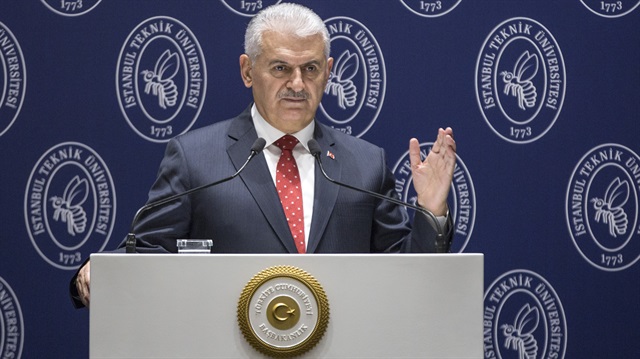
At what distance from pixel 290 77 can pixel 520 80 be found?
1.21m

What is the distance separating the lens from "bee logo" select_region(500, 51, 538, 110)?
3746 mm

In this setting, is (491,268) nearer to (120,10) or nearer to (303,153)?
(303,153)

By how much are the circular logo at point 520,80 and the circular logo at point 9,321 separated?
214 cm

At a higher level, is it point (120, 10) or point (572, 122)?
point (120, 10)

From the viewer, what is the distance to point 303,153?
3.07 metres

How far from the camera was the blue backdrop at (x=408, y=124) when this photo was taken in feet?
11.6

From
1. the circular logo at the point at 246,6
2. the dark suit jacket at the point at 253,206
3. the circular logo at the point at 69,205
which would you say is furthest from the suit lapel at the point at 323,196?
the circular logo at the point at 69,205

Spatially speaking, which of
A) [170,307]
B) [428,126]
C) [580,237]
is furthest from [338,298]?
[580,237]

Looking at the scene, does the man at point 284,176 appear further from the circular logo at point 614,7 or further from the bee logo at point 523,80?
the circular logo at point 614,7

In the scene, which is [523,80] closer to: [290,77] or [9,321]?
[290,77]

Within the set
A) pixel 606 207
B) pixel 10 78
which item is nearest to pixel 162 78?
pixel 10 78

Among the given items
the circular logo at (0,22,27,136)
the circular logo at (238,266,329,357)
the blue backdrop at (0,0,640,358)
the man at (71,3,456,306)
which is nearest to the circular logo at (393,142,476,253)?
the blue backdrop at (0,0,640,358)

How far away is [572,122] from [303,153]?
54.3 inches

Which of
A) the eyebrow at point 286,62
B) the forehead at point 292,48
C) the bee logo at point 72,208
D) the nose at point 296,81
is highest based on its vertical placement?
the forehead at point 292,48
